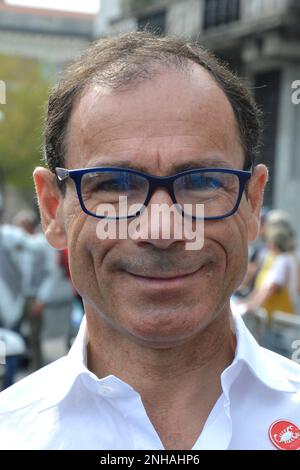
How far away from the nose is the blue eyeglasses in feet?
0.04

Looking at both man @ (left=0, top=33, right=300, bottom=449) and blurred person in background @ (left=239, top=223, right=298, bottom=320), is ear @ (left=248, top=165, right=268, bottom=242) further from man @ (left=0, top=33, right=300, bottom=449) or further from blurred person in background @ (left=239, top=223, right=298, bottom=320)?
blurred person in background @ (left=239, top=223, right=298, bottom=320)

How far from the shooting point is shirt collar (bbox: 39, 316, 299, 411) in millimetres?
1559

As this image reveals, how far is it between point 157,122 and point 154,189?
0.44 ft

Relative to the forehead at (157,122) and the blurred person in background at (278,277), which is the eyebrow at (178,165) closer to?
the forehead at (157,122)

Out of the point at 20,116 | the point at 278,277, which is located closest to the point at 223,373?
the point at 278,277

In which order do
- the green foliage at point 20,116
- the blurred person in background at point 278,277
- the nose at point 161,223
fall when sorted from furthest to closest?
the green foliage at point 20,116 < the blurred person in background at point 278,277 < the nose at point 161,223

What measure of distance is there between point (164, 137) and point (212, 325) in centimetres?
41

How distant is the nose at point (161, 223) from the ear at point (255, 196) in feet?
0.88

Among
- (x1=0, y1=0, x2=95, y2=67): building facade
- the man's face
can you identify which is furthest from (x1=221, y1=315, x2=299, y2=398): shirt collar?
(x1=0, y1=0, x2=95, y2=67): building facade

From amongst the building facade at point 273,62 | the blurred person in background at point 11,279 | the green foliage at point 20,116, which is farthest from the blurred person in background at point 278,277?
the green foliage at point 20,116

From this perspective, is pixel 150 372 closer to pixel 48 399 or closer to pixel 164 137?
pixel 48 399

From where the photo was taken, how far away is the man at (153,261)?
144cm

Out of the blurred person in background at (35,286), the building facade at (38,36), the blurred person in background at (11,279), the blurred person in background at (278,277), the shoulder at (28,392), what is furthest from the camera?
the building facade at (38,36)

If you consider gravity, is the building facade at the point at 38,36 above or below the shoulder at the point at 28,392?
above
